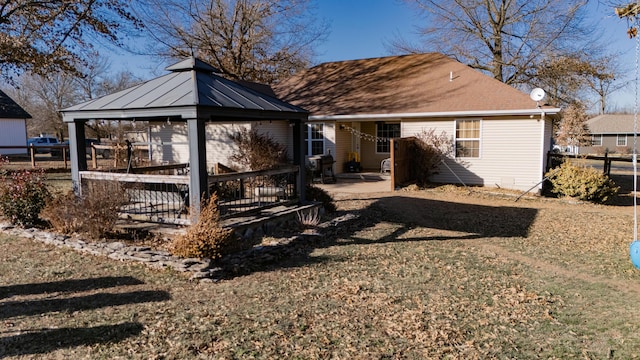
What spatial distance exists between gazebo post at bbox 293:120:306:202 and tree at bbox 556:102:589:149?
75.6 feet

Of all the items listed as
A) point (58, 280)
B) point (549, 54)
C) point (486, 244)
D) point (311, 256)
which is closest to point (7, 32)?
point (58, 280)

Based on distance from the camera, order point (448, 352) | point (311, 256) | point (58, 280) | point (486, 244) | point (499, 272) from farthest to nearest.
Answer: point (486, 244)
point (311, 256)
point (499, 272)
point (58, 280)
point (448, 352)

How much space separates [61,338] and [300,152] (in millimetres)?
6076

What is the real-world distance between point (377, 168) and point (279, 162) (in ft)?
15.6

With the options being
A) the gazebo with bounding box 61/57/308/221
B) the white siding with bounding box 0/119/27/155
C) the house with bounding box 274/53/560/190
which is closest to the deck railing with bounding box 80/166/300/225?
the gazebo with bounding box 61/57/308/221

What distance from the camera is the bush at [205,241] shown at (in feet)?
20.3

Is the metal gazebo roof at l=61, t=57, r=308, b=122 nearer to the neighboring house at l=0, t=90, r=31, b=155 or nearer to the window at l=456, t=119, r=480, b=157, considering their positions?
the window at l=456, t=119, r=480, b=157

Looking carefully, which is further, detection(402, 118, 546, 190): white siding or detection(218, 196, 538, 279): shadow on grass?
detection(402, 118, 546, 190): white siding

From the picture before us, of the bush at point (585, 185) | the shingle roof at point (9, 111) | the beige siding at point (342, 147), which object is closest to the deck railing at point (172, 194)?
the beige siding at point (342, 147)

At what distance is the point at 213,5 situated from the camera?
24.8m

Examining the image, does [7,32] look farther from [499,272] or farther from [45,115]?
[45,115]

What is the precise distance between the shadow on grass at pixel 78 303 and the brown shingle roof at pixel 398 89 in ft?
41.0

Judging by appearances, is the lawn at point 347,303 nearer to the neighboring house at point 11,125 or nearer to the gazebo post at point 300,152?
the gazebo post at point 300,152

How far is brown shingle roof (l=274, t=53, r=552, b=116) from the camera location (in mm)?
15367
